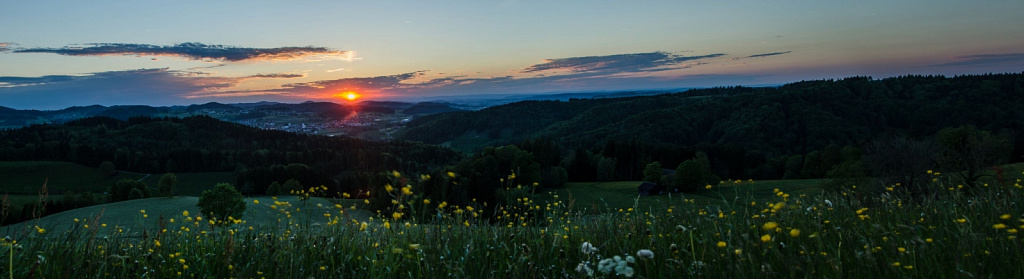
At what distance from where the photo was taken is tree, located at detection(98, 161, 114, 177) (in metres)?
131

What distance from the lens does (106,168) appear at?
430 ft

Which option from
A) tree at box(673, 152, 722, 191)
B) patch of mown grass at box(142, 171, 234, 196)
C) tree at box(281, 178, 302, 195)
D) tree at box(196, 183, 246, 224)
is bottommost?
patch of mown grass at box(142, 171, 234, 196)

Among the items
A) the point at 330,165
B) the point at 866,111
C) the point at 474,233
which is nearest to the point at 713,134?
the point at 866,111

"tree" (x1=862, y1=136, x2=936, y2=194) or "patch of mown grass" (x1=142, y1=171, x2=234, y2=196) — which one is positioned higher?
"tree" (x1=862, y1=136, x2=936, y2=194)

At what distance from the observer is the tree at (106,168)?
13062 cm

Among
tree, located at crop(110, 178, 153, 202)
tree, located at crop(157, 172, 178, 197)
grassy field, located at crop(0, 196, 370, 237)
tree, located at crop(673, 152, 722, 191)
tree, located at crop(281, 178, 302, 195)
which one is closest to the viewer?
grassy field, located at crop(0, 196, 370, 237)

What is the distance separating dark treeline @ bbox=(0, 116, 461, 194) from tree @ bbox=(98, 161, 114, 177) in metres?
5.68

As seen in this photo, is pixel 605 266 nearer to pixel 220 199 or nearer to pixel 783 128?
pixel 220 199

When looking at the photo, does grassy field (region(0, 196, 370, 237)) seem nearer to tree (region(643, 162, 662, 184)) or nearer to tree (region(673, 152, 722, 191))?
tree (region(673, 152, 722, 191))

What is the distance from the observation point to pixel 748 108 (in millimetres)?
196750

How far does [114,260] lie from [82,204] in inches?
3269

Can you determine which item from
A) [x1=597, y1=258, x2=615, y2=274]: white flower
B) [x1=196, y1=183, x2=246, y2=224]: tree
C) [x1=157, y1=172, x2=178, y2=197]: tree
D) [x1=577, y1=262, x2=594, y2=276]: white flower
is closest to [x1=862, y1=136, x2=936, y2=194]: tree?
[x1=577, y1=262, x2=594, y2=276]: white flower

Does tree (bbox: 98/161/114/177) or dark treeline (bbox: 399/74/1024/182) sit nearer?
dark treeline (bbox: 399/74/1024/182)

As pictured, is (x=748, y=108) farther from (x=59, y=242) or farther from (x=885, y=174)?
(x=59, y=242)
